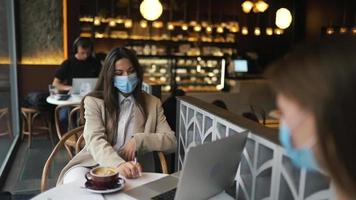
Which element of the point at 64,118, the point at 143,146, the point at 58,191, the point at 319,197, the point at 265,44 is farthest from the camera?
the point at 265,44

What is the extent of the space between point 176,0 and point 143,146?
670 centimetres

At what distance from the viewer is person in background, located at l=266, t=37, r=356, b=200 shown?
0.62 meters

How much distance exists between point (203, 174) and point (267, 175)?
15.8 inches

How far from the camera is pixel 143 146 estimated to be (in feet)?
6.89

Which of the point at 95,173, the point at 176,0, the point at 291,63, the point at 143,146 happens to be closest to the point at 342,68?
the point at 291,63

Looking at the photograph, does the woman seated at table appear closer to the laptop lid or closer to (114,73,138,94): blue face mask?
(114,73,138,94): blue face mask

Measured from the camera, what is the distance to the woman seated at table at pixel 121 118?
2072 mm

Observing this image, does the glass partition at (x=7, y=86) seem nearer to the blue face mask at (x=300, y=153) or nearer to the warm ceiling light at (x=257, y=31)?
the blue face mask at (x=300, y=153)

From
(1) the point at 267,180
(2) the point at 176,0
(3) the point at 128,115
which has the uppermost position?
(2) the point at 176,0

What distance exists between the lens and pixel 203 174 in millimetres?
1296

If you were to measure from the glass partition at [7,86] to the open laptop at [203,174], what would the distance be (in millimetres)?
2807

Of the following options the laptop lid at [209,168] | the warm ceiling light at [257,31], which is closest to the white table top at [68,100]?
the laptop lid at [209,168]

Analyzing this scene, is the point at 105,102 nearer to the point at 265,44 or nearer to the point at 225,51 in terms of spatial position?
the point at 225,51

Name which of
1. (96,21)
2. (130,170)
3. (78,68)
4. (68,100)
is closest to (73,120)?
(68,100)
